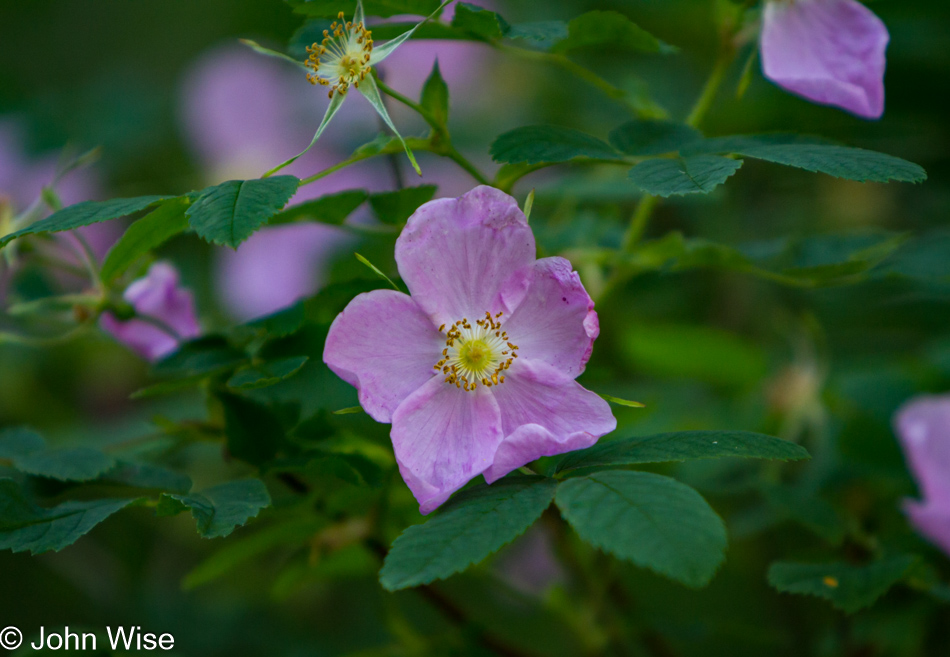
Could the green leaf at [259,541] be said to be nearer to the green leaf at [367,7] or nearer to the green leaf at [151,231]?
the green leaf at [151,231]

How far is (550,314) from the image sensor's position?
0.66 meters

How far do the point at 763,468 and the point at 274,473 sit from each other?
0.62 meters

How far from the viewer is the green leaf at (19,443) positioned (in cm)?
72

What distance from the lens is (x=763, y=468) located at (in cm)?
104

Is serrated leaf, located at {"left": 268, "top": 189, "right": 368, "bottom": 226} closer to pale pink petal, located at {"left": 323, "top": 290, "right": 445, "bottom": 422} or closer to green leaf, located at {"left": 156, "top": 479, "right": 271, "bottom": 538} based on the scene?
pale pink petal, located at {"left": 323, "top": 290, "right": 445, "bottom": 422}

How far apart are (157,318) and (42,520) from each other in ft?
0.80

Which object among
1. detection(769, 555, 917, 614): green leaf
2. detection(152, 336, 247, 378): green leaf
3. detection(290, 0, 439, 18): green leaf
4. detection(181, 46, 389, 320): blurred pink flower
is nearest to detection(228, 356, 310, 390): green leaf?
detection(152, 336, 247, 378): green leaf

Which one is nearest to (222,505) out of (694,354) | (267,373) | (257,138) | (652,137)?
(267,373)

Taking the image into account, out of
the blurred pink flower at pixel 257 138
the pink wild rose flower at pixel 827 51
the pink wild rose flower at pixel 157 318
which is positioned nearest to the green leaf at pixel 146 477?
the pink wild rose flower at pixel 157 318

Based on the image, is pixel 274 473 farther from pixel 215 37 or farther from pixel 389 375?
pixel 215 37

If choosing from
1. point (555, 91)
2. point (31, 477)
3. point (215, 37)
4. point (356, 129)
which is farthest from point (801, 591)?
point (215, 37)

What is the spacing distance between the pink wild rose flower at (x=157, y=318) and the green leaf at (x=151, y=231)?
123 mm

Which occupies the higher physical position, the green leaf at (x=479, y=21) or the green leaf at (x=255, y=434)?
the green leaf at (x=479, y=21)

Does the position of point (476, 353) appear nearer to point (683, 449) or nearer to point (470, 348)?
point (470, 348)
